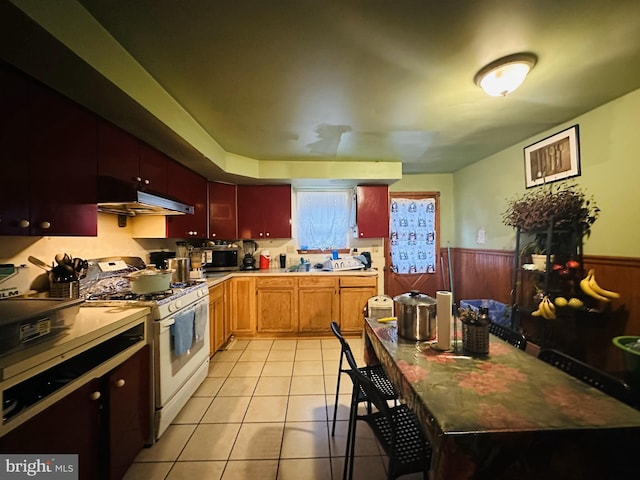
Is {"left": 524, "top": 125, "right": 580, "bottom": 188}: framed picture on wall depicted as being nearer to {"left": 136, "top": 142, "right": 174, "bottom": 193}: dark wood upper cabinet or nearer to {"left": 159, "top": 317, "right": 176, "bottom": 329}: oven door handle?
{"left": 159, "top": 317, "right": 176, "bottom": 329}: oven door handle

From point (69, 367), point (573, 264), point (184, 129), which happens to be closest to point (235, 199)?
point (184, 129)

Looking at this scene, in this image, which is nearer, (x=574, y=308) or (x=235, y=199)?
(x=574, y=308)

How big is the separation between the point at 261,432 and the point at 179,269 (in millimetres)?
1547

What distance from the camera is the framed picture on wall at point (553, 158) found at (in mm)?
2341

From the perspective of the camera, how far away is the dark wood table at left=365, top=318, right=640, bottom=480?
0.77 meters

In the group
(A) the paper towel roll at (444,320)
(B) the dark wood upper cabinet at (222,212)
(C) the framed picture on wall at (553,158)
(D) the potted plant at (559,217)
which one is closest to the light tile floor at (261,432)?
(A) the paper towel roll at (444,320)

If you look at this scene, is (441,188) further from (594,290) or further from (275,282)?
(275,282)

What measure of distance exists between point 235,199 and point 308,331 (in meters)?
2.10

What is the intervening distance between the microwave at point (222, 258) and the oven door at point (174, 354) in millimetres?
1459

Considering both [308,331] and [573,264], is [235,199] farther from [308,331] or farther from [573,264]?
[573,264]

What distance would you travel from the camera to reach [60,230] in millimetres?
1479

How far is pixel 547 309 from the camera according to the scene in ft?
7.22

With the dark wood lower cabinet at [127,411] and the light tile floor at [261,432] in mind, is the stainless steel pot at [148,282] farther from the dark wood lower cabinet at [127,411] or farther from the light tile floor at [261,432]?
the light tile floor at [261,432]
